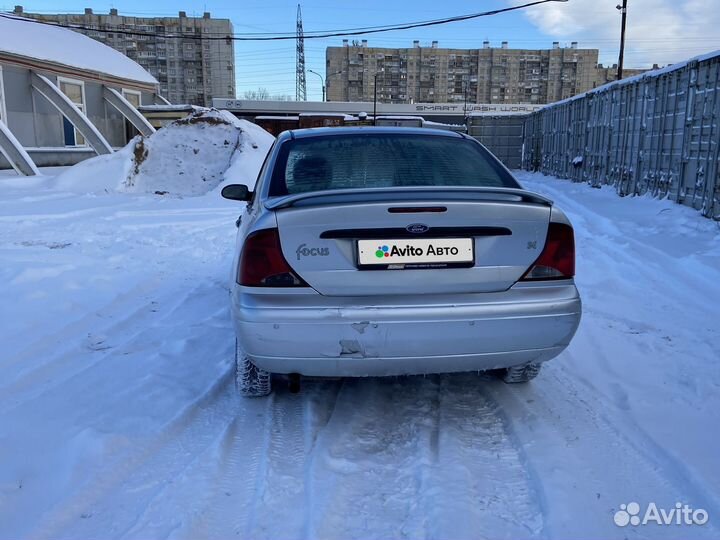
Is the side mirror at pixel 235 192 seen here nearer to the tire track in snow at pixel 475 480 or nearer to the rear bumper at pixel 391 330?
the rear bumper at pixel 391 330

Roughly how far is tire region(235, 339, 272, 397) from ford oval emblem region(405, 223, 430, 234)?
1.09 meters

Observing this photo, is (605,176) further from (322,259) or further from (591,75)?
(591,75)

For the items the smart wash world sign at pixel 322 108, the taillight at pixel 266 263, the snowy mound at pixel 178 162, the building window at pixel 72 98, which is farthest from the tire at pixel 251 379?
the smart wash world sign at pixel 322 108

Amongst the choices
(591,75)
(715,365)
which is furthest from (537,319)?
(591,75)

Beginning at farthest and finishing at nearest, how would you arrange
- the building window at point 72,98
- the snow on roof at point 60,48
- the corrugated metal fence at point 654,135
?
the building window at point 72,98 → the snow on roof at point 60,48 → the corrugated metal fence at point 654,135

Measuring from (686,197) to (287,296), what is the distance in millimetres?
8998


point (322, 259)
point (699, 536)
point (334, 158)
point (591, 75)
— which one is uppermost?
point (591, 75)

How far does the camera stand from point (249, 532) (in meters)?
1.98

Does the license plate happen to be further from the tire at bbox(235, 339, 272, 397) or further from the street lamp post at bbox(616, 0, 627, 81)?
the street lamp post at bbox(616, 0, 627, 81)

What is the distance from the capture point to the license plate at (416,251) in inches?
96.7

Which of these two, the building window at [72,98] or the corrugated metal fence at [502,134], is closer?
the building window at [72,98]

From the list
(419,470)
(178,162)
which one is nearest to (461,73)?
(178,162)

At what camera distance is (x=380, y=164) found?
3.22m

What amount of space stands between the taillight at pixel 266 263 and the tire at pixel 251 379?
57 centimetres
